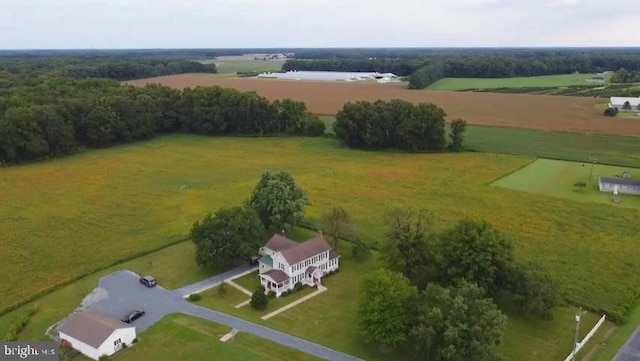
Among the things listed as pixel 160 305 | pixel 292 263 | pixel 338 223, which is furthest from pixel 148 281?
pixel 338 223

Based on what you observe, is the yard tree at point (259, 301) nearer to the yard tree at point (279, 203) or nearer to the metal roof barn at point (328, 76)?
the yard tree at point (279, 203)

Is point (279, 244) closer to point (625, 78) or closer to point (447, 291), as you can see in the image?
point (447, 291)

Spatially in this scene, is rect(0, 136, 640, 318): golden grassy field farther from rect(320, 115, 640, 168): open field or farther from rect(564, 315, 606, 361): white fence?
rect(320, 115, 640, 168): open field

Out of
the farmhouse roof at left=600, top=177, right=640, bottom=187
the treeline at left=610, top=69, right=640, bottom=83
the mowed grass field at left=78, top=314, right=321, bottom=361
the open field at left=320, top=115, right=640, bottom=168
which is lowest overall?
the mowed grass field at left=78, top=314, right=321, bottom=361

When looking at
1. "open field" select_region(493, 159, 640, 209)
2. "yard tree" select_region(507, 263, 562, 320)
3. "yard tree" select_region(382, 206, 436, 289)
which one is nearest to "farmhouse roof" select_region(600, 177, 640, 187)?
"open field" select_region(493, 159, 640, 209)

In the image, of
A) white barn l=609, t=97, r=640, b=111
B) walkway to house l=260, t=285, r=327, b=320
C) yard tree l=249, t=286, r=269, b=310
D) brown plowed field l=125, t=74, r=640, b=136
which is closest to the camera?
walkway to house l=260, t=285, r=327, b=320

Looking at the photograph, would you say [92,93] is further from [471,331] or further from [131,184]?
[471,331]
